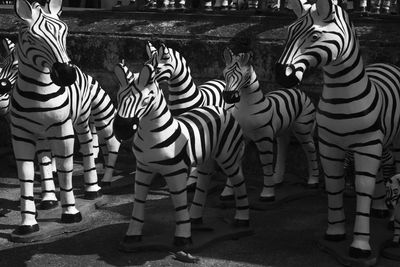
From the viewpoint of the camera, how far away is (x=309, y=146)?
23.1 feet

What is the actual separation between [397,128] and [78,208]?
321 cm

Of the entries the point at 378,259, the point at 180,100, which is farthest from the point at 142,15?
the point at 378,259

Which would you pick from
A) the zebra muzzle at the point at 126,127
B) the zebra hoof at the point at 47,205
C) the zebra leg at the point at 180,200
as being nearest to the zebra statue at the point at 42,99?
the zebra hoof at the point at 47,205

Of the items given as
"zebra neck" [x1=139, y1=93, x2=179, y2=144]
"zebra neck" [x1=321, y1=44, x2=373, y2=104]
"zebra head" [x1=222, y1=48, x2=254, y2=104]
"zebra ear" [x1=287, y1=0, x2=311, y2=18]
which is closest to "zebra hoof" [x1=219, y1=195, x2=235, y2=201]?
"zebra head" [x1=222, y1=48, x2=254, y2=104]

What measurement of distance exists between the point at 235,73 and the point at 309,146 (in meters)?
1.51

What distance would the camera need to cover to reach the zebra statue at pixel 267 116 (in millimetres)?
6078

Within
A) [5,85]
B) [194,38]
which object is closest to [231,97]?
[5,85]

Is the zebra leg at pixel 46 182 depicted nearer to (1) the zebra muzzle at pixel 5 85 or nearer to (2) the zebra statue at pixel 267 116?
(1) the zebra muzzle at pixel 5 85

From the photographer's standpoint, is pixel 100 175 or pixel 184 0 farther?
pixel 184 0

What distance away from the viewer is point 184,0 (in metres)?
9.34

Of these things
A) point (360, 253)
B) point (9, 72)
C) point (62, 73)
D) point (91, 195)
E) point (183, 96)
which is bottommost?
point (91, 195)

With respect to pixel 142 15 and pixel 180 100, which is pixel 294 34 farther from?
pixel 142 15

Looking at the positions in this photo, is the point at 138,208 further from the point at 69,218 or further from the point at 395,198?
the point at 395,198

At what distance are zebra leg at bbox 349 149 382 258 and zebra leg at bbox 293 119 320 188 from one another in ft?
6.48
